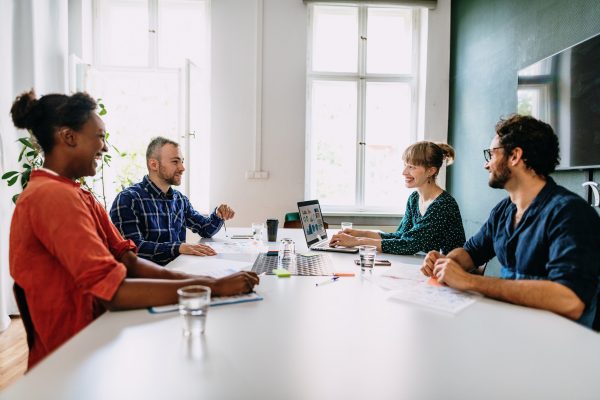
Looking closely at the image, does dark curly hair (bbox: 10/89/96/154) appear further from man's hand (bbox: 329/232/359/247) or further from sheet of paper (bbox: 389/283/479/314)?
man's hand (bbox: 329/232/359/247)

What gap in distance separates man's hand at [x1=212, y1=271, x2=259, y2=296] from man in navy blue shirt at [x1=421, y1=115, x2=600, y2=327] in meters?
0.63

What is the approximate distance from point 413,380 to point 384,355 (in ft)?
0.36

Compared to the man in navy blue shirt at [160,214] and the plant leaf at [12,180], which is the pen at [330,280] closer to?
the man in navy blue shirt at [160,214]

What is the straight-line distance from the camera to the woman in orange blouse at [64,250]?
1025 mm

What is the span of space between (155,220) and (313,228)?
872mm

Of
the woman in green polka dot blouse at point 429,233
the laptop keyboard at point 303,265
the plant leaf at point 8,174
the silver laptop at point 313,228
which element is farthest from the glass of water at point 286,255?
the plant leaf at point 8,174

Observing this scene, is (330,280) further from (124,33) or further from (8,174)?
(124,33)

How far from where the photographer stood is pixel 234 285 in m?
1.22

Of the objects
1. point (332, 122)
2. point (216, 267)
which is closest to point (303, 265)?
point (216, 267)

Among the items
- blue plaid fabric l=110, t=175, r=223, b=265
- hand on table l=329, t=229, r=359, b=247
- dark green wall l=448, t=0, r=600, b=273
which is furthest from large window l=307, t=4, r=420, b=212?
hand on table l=329, t=229, r=359, b=247

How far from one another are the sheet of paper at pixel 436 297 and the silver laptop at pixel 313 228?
70 cm

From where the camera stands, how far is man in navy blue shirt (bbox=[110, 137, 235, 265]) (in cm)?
196

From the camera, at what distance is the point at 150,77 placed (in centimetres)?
431

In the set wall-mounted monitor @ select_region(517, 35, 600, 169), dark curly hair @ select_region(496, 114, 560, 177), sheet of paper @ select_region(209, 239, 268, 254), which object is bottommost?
sheet of paper @ select_region(209, 239, 268, 254)
